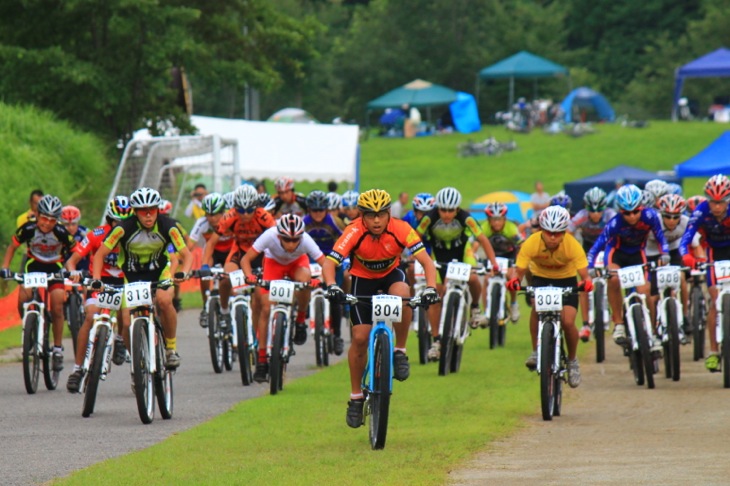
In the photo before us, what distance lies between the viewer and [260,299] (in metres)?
16.6

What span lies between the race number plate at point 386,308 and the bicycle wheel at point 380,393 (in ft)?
0.54

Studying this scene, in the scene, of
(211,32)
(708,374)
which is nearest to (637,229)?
(708,374)

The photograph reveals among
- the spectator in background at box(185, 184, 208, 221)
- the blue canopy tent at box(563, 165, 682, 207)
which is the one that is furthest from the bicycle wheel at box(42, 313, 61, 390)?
the blue canopy tent at box(563, 165, 682, 207)

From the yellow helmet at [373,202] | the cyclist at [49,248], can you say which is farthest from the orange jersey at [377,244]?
the cyclist at [49,248]

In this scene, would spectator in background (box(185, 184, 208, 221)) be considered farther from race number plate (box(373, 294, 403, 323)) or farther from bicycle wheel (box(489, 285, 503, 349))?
race number plate (box(373, 294, 403, 323))

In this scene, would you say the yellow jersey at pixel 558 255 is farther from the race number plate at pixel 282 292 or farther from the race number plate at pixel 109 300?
the race number plate at pixel 109 300

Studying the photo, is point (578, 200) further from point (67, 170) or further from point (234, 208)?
point (234, 208)

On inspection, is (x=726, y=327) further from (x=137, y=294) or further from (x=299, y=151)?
(x=299, y=151)

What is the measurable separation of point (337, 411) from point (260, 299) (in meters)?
2.77

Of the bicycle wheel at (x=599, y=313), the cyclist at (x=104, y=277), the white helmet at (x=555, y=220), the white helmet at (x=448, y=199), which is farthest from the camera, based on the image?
the bicycle wheel at (x=599, y=313)

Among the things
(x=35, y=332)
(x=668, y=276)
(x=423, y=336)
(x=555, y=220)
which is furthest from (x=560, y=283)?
(x=35, y=332)

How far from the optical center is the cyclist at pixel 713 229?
16406 millimetres

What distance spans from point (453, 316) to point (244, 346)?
254 centimetres

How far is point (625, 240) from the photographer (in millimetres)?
16734
